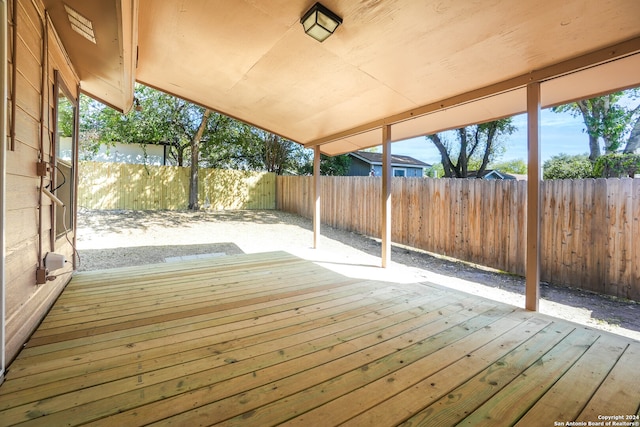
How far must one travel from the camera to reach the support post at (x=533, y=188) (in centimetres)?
238

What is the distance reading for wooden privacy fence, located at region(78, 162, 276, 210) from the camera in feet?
30.0

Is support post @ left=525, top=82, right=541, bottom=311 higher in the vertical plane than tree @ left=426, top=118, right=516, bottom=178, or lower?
lower

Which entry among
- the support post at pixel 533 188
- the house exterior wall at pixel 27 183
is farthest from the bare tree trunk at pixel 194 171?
the support post at pixel 533 188

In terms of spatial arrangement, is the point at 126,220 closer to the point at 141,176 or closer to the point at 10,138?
the point at 141,176

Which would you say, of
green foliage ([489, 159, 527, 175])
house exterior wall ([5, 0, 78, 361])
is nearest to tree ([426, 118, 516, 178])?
house exterior wall ([5, 0, 78, 361])

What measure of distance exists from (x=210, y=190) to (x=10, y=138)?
9956 millimetres

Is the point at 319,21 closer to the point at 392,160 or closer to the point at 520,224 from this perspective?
the point at 520,224

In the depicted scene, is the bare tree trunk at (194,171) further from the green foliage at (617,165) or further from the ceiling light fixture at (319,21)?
the green foliage at (617,165)

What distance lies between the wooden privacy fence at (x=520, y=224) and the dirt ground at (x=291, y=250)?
0.75 ft

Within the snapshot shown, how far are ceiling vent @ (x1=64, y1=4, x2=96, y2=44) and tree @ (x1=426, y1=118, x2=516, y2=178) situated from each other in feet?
32.8

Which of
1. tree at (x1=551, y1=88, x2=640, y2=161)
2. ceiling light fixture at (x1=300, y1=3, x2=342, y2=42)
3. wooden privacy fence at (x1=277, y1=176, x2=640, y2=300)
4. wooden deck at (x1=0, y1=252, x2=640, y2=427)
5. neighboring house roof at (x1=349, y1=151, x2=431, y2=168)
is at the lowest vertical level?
wooden deck at (x1=0, y1=252, x2=640, y2=427)

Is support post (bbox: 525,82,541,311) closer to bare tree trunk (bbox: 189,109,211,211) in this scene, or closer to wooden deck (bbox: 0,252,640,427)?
wooden deck (bbox: 0,252,640,427)

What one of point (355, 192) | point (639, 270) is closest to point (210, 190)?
point (355, 192)

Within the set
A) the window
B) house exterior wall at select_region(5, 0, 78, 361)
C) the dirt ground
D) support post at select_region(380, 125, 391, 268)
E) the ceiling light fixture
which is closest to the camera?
house exterior wall at select_region(5, 0, 78, 361)
